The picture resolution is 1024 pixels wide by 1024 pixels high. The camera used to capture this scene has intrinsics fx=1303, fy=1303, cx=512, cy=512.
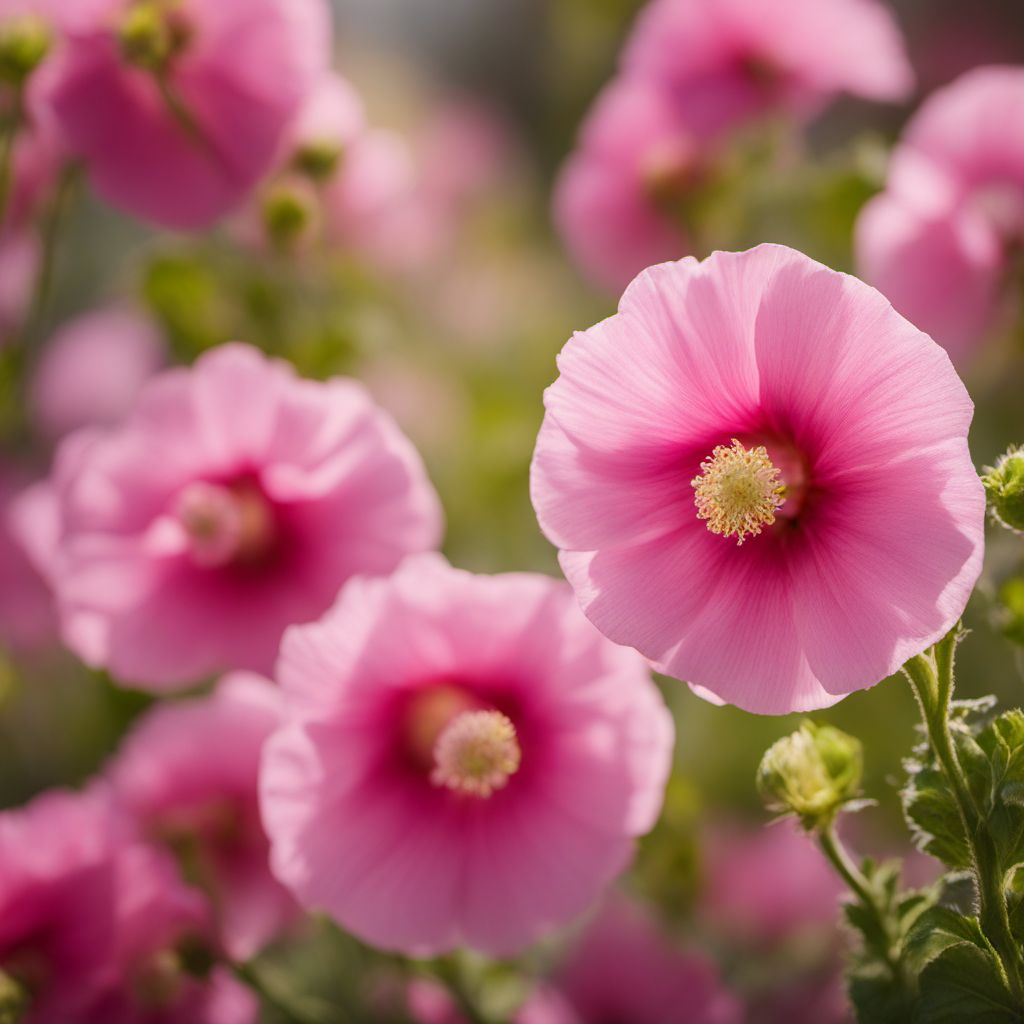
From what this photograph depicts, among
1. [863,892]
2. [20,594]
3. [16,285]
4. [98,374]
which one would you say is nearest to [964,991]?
[863,892]

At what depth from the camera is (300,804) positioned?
3.20 feet

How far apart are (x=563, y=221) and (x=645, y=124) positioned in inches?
7.2

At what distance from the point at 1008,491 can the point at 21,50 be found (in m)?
0.93

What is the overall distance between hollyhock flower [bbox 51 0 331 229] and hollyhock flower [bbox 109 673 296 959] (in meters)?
0.48

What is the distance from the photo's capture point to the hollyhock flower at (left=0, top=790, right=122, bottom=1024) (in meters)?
1.10

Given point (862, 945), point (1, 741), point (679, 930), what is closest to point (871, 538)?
point (862, 945)

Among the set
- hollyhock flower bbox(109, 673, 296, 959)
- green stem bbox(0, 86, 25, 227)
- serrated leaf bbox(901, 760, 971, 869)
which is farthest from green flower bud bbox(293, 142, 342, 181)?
serrated leaf bbox(901, 760, 971, 869)

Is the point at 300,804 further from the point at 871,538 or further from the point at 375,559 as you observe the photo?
the point at 871,538

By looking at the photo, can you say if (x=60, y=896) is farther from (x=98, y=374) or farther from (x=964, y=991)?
(x=98, y=374)

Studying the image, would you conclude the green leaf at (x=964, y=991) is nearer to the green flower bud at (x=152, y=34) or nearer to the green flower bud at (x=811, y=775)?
the green flower bud at (x=811, y=775)

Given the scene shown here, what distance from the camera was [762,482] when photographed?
2.69ft

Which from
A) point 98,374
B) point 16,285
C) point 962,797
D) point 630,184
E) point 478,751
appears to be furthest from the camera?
point 98,374

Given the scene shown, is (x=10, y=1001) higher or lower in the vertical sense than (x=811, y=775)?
lower

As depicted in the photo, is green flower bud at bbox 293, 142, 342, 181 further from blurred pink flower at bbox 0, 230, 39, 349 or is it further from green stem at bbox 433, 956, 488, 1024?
green stem at bbox 433, 956, 488, 1024
